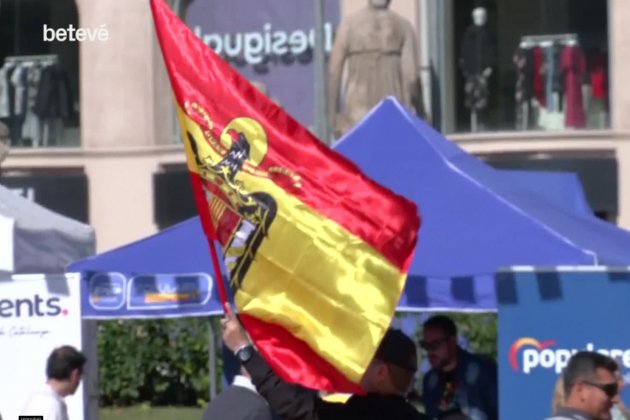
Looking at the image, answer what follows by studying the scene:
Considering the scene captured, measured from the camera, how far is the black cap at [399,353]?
625cm

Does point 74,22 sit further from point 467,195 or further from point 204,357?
point 467,195

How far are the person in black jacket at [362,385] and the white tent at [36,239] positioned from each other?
17.6ft

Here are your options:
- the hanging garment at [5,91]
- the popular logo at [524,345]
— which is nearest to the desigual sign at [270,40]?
the hanging garment at [5,91]

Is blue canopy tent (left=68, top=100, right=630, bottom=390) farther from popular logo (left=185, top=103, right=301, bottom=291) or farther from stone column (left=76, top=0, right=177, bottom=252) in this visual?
stone column (left=76, top=0, right=177, bottom=252)

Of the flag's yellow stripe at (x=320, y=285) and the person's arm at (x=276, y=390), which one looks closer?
the person's arm at (x=276, y=390)

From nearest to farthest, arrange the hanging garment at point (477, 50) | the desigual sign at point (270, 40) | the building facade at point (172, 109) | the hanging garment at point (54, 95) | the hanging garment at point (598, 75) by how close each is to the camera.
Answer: the building facade at point (172, 109), the hanging garment at point (598, 75), the hanging garment at point (477, 50), the desigual sign at point (270, 40), the hanging garment at point (54, 95)

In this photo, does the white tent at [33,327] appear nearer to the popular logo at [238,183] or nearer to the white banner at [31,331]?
the white banner at [31,331]

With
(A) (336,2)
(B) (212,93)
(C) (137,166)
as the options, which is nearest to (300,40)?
(A) (336,2)

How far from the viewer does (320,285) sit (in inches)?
267

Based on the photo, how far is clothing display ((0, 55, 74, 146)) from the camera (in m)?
28.5

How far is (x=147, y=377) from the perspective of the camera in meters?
22.9

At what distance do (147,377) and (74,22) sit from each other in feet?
26.1

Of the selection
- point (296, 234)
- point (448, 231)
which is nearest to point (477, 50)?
point (448, 231)

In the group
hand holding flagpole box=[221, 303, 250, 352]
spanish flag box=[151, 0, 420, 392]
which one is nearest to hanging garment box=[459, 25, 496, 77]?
spanish flag box=[151, 0, 420, 392]
